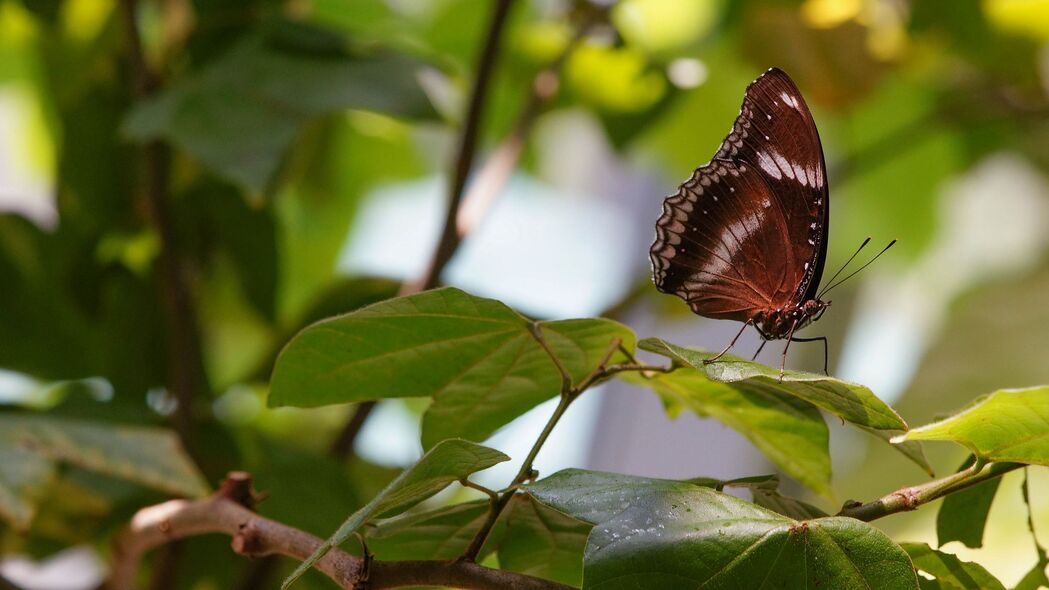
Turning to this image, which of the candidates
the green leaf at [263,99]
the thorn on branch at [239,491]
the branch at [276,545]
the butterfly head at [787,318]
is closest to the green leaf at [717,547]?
the branch at [276,545]

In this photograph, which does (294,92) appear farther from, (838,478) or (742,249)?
(838,478)

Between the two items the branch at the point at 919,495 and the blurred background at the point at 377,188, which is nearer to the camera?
the branch at the point at 919,495

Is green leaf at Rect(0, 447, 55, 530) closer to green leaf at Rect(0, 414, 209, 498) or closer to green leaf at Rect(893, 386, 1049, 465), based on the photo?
green leaf at Rect(0, 414, 209, 498)

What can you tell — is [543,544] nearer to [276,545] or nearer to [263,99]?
[276,545]

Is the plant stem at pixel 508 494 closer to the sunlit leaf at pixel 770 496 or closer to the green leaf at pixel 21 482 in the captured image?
the sunlit leaf at pixel 770 496

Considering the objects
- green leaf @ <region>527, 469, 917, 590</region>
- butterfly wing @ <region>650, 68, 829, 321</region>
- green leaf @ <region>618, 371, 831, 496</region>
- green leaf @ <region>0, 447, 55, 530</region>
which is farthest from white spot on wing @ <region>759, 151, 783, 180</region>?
green leaf @ <region>0, 447, 55, 530</region>
